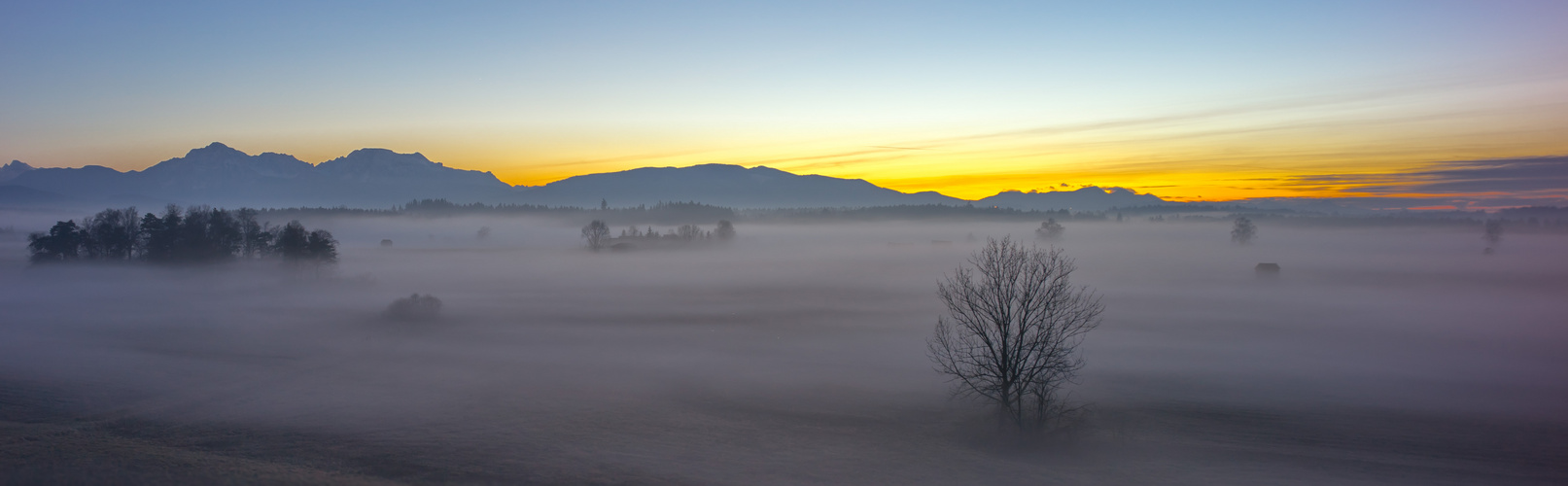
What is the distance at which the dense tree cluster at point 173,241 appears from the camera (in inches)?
3034

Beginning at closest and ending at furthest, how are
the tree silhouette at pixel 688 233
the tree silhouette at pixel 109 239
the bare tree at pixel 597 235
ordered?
the tree silhouette at pixel 109 239, the bare tree at pixel 597 235, the tree silhouette at pixel 688 233

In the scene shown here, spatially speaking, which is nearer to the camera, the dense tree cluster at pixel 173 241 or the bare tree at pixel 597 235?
the dense tree cluster at pixel 173 241

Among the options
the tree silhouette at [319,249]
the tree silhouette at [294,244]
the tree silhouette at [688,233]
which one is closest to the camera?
the tree silhouette at [294,244]

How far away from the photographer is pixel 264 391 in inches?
1309

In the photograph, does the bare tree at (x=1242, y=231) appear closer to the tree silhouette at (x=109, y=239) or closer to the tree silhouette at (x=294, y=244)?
the tree silhouette at (x=294, y=244)

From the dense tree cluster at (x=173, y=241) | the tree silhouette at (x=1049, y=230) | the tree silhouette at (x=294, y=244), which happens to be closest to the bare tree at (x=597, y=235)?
the dense tree cluster at (x=173, y=241)

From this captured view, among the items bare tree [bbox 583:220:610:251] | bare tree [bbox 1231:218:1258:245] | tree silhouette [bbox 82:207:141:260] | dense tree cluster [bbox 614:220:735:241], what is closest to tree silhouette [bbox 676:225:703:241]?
dense tree cluster [bbox 614:220:735:241]

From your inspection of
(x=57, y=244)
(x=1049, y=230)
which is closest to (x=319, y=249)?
(x=57, y=244)

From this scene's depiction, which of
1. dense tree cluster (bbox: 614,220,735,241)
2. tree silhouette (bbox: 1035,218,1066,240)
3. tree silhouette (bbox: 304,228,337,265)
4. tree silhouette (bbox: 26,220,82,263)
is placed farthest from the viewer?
tree silhouette (bbox: 1035,218,1066,240)

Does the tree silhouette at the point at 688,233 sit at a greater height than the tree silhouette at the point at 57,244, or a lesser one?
lesser

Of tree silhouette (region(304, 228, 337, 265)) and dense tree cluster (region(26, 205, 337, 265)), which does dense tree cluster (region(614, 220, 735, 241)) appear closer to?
tree silhouette (region(304, 228, 337, 265))

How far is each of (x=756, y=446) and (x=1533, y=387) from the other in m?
38.3

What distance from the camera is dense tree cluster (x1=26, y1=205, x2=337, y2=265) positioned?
3034 inches

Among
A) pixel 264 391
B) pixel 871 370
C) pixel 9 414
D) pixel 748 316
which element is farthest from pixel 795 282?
pixel 9 414
